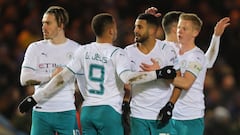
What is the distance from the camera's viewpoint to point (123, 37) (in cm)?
1384

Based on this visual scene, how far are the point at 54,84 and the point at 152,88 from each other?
3.16 feet

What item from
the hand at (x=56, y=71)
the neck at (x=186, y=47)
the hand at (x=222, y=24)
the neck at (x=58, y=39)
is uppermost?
the hand at (x=222, y=24)

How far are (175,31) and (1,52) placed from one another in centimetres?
468

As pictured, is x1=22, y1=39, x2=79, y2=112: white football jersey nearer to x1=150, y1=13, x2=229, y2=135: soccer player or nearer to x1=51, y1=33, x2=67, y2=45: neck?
x1=51, y1=33, x2=67, y2=45: neck

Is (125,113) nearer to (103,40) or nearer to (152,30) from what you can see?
(103,40)

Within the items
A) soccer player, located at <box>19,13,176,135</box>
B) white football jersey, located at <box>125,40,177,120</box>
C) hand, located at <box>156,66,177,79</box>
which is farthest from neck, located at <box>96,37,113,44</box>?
hand, located at <box>156,66,177,79</box>

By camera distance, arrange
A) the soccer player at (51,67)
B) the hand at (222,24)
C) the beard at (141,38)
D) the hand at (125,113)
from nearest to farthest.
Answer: the beard at (141,38) → the hand at (125,113) → the soccer player at (51,67) → the hand at (222,24)

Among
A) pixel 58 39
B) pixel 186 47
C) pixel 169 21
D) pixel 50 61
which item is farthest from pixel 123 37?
pixel 50 61

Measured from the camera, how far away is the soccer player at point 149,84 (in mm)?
8516

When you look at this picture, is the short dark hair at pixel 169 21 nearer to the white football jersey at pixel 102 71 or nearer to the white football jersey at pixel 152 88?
the white football jersey at pixel 152 88

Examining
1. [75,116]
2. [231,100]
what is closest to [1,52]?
[231,100]

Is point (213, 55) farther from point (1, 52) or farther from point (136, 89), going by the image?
point (1, 52)

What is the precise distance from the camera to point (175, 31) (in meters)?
9.16

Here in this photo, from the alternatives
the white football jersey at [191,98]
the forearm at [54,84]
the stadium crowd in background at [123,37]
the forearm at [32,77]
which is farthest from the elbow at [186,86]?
the stadium crowd in background at [123,37]
